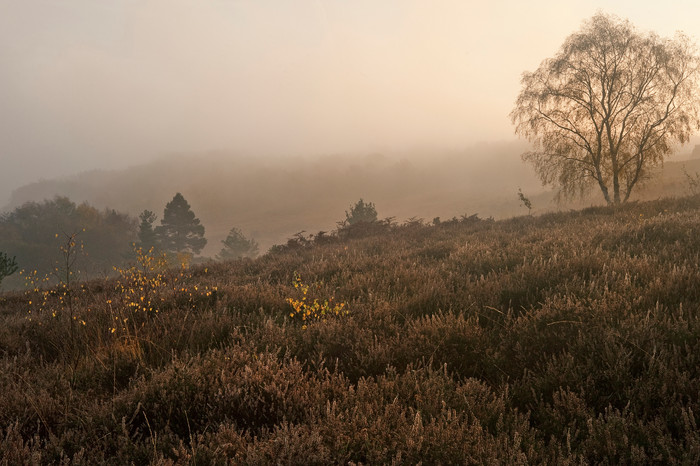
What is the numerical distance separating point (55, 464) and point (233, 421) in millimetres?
963

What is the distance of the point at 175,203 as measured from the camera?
2338 inches

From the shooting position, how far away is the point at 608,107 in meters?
20.6

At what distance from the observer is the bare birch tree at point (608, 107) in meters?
19.4

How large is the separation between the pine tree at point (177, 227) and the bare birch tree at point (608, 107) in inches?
2063

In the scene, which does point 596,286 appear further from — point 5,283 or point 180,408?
point 5,283

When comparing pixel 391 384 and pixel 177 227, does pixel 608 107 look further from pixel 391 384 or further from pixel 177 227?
pixel 177 227

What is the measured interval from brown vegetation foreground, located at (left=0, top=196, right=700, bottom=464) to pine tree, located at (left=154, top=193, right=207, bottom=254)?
194 feet

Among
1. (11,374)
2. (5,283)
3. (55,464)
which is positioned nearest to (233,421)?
(55,464)

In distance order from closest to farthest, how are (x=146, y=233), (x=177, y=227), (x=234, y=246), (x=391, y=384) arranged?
(x=391, y=384), (x=146, y=233), (x=177, y=227), (x=234, y=246)

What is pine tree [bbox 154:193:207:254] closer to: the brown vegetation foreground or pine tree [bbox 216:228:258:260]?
pine tree [bbox 216:228:258:260]

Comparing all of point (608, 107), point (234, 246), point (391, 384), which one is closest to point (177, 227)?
point (234, 246)

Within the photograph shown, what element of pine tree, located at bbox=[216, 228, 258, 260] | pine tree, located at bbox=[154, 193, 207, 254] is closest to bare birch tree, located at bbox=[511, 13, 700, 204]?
pine tree, located at bbox=[154, 193, 207, 254]

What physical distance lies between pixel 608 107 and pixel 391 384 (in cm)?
A: 2408

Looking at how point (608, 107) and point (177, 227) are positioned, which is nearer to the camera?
point (608, 107)
